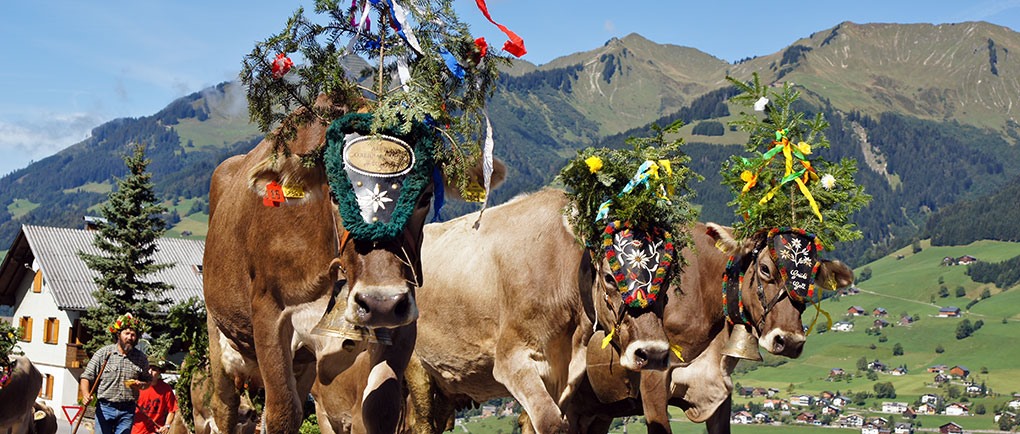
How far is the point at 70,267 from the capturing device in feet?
230

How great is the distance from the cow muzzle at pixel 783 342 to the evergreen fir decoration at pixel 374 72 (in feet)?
19.6

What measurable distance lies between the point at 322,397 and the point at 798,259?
563cm

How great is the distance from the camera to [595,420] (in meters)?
12.2

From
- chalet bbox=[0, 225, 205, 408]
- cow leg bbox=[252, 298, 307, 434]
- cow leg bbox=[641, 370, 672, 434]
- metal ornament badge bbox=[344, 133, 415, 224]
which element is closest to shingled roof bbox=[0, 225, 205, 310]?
chalet bbox=[0, 225, 205, 408]

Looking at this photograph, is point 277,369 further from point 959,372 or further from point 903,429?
point 959,372

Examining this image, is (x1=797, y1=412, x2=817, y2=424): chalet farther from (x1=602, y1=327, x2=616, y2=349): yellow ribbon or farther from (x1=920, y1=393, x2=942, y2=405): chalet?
(x1=602, y1=327, x2=616, y2=349): yellow ribbon

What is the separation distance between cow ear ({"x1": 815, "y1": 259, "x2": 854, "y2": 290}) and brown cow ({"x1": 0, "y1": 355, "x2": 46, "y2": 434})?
31.4ft

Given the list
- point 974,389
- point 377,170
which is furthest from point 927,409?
point 377,170

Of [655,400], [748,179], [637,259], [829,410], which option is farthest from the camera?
[829,410]

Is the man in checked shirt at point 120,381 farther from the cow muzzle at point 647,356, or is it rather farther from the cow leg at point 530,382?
the cow muzzle at point 647,356

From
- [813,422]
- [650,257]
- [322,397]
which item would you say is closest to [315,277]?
[322,397]

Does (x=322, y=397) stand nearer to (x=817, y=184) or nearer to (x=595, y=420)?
(x=595, y=420)

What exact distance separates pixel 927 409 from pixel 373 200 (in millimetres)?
137100

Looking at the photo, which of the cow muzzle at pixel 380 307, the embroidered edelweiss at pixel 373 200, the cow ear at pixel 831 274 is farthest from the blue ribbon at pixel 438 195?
the cow ear at pixel 831 274
